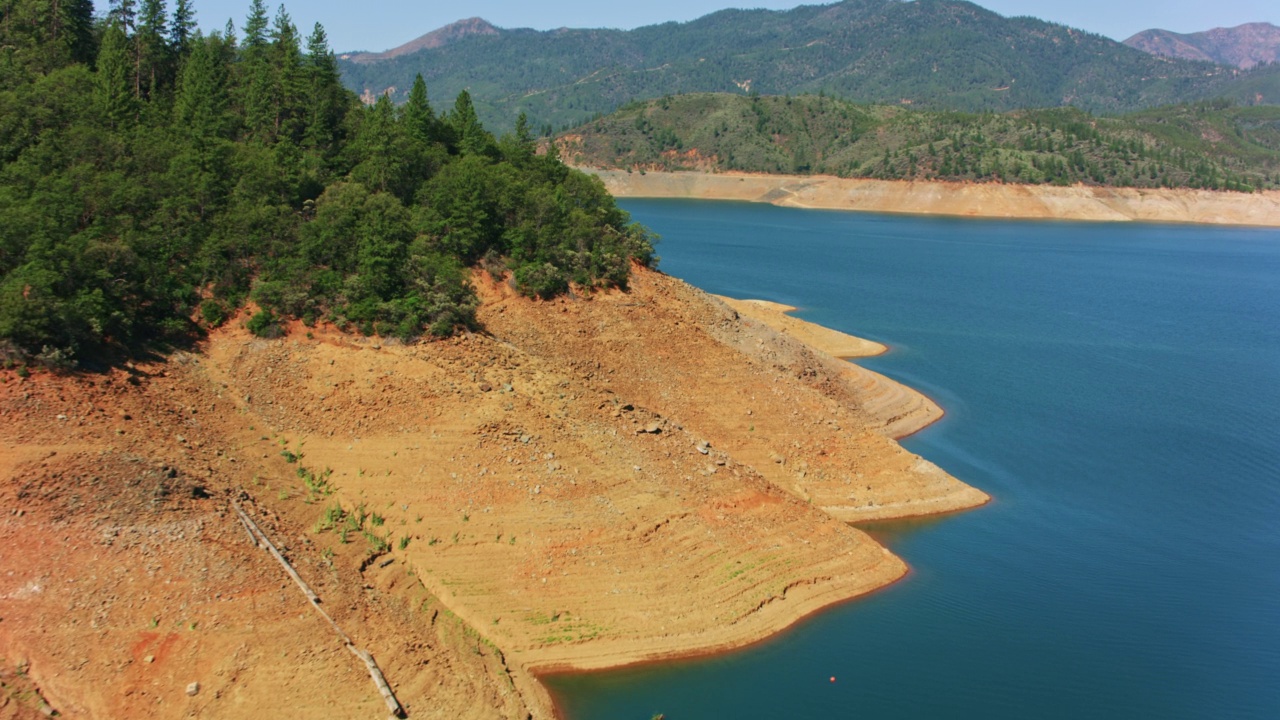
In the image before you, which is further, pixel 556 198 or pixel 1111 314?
pixel 1111 314

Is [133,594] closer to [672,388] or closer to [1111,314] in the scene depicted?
[672,388]

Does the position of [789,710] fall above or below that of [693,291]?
Result: below

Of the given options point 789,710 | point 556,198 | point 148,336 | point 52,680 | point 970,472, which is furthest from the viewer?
point 556,198

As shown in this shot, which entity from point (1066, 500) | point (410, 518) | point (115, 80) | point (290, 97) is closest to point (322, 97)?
point (290, 97)

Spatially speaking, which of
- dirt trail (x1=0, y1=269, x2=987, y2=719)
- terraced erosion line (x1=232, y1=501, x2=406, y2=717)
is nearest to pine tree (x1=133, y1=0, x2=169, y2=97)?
dirt trail (x1=0, y1=269, x2=987, y2=719)

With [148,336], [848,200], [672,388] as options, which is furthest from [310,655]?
[848,200]

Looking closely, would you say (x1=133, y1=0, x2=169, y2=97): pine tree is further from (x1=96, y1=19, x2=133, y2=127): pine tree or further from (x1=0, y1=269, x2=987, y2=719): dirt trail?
(x1=0, y1=269, x2=987, y2=719): dirt trail
